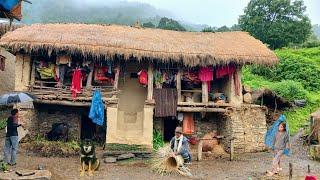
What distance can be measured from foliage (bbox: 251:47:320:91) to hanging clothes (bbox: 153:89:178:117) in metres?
12.2

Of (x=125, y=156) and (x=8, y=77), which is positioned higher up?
(x=8, y=77)

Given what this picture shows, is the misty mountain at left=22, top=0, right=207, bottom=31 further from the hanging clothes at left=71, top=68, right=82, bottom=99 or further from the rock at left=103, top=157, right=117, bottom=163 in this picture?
the rock at left=103, top=157, right=117, bottom=163

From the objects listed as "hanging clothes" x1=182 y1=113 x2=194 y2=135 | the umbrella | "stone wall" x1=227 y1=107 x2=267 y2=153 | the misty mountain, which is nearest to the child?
"stone wall" x1=227 y1=107 x2=267 y2=153

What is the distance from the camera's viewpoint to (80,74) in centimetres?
1788

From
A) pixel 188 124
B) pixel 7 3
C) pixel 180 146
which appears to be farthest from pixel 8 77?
pixel 180 146

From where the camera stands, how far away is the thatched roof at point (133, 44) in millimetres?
16812

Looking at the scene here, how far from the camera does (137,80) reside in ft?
62.7

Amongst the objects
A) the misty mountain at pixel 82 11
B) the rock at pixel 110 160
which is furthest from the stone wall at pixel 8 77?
the misty mountain at pixel 82 11

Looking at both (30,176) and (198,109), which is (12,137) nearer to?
(30,176)

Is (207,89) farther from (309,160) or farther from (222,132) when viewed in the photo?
(309,160)

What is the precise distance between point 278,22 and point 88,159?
96.7 feet

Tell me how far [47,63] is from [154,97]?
470cm

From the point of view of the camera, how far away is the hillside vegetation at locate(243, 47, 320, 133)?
24375 millimetres

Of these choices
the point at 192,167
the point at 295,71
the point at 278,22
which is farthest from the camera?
the point at 278,22
